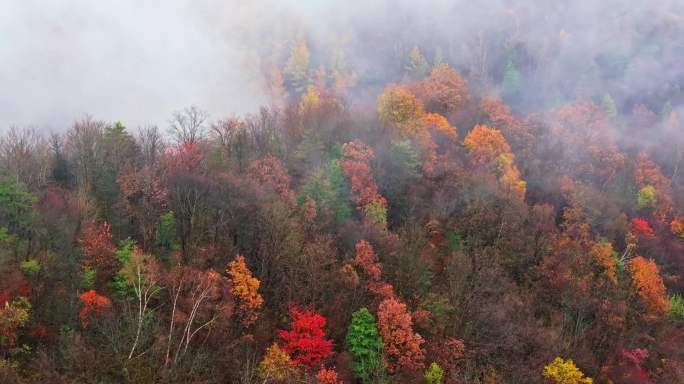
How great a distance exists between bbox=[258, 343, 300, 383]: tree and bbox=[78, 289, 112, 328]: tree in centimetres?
1035

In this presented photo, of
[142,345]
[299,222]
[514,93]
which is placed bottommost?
[142,345]

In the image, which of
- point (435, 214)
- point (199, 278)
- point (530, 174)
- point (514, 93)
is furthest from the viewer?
point (514, 93)

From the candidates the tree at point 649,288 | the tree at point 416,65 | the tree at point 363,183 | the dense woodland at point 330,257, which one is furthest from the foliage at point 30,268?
the tree at point 416,65

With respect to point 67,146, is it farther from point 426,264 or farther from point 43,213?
point 426,264

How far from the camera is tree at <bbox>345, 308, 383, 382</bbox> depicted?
122 feet

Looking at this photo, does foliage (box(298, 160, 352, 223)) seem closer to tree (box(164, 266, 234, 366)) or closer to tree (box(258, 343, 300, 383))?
tree (box(164, 266, 234, 366))

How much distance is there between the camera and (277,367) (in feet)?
113

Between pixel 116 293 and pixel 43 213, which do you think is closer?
pixel 116 293

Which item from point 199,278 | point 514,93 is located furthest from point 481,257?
point 514,93

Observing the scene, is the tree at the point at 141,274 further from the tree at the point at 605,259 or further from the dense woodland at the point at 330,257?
the tree at the point at 605,259

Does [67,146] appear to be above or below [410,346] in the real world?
above

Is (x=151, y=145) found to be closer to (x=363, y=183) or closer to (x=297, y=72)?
(x=363, y=183)

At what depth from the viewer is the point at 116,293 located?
36.6 m

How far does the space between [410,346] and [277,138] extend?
34.9 metres
